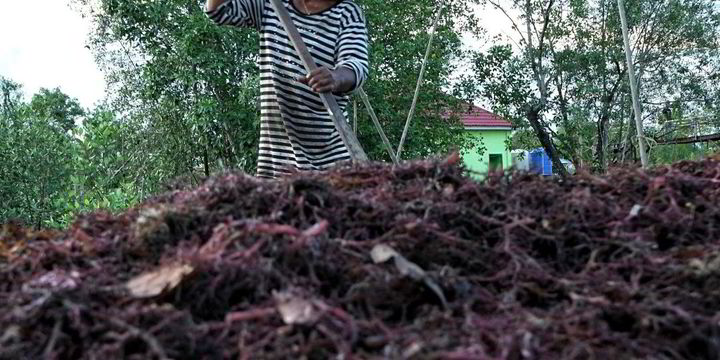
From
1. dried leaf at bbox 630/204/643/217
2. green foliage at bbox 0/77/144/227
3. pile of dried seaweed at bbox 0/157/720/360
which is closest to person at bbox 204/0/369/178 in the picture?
pile of dried seaweed at bbox 0/157/720/360

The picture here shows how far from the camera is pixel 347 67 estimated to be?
235 centimetres

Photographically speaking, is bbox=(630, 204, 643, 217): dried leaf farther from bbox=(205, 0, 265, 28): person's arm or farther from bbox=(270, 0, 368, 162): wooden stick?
bbox=(205, 0, 265, 28): person's arm

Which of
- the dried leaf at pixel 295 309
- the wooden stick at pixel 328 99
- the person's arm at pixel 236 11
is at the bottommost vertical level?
the dried leaf at pixel 295 309

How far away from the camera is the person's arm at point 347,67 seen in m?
2.21

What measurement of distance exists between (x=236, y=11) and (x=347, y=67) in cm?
45

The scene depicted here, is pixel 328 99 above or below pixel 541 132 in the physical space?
below

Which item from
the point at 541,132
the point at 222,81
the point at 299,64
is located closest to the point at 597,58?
the point at 541,132

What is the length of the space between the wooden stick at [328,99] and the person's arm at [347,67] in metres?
0.03

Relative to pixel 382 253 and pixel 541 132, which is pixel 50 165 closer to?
pixel 382 253

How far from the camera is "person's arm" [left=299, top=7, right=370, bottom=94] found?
2.21 metres

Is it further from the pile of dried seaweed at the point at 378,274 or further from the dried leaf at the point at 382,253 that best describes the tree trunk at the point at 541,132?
the dried leaf at the point at 382,253

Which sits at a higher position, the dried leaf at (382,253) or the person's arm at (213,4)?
the person's arm at (213,4)

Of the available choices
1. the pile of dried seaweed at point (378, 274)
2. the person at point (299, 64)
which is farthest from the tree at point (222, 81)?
the pile of dried seaweed at point (378, 274)

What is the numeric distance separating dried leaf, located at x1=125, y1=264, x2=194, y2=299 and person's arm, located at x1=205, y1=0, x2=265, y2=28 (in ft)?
5.42
